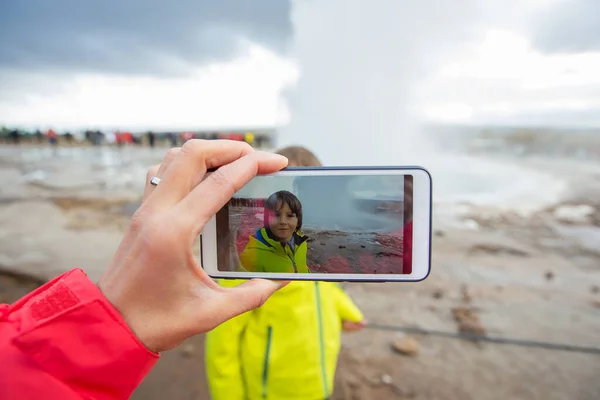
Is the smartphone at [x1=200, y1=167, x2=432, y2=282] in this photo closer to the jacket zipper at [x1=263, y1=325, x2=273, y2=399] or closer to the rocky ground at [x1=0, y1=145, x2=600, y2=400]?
the jacket zipper at [x1=263, y1=325, x2=273, y2=399]

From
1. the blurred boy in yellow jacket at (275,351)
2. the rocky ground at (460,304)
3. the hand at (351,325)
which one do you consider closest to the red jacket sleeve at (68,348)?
the blurred boy in yellow jacket at (275,351)

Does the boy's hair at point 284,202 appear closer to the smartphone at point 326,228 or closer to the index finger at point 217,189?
the smartphone at point 326,228

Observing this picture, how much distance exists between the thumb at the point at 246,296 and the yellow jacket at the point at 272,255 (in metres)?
0.07

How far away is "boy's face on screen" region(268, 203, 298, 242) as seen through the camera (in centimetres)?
128

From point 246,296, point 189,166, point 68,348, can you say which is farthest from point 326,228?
point 68,348

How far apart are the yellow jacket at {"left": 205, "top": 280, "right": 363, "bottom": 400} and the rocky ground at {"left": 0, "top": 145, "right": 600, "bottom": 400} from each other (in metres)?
1.14

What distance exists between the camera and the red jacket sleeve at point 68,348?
746 mm

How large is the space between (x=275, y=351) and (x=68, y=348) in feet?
4.13

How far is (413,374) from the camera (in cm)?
311

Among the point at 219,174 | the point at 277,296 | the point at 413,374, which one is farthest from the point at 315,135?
the point at 219,174

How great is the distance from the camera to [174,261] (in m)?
0.88

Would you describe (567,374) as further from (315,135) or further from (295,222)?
(315,135)

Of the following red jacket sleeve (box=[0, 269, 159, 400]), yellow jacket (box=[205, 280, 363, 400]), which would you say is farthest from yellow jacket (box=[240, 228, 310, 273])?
yellow jacket (box=[205, 280, 363, 400])

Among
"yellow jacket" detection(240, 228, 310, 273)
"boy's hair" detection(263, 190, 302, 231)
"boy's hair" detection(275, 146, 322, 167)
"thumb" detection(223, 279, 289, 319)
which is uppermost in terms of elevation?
"boy's hair" detection(275, 146, 322, 167)
